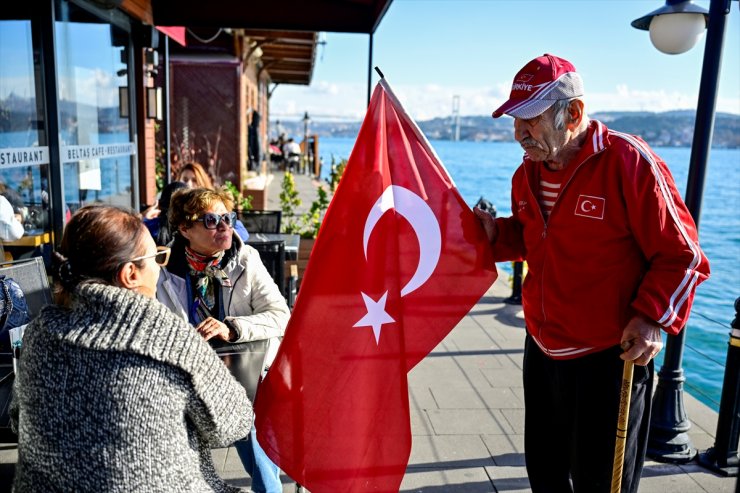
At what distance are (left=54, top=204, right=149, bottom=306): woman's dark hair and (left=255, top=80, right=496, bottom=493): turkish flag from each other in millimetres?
709

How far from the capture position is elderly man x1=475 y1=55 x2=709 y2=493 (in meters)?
2.15

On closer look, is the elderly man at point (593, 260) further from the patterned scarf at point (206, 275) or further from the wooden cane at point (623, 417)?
the patterned scarf at point (206, 275)

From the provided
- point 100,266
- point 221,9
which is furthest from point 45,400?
point 221,9

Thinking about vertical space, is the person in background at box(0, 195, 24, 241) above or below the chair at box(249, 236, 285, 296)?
above

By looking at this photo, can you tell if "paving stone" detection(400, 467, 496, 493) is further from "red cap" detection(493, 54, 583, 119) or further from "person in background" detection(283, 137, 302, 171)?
"person in background" detection(283, 137, 302, 171)

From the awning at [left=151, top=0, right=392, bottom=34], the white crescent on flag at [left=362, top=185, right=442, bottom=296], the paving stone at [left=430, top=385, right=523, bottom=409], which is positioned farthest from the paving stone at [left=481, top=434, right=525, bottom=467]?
the awning at [left=151, top=0, right=392, bottom=34]

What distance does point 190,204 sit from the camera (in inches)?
114

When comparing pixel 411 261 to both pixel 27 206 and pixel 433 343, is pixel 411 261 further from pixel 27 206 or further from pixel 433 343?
pixel 27 206

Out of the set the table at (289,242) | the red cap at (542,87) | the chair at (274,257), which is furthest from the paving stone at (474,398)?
the red cap at (542,87)

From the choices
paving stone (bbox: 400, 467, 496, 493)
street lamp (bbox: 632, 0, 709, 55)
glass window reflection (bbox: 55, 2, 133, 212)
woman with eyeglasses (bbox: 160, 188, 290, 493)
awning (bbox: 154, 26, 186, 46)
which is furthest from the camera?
awning (bbox: 154, 26, 186, 46)

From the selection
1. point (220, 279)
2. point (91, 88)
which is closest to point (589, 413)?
point (220, 279)

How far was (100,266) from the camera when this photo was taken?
1717 millimetres

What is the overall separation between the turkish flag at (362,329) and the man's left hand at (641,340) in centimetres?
69

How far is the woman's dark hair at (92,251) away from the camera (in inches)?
66.6
